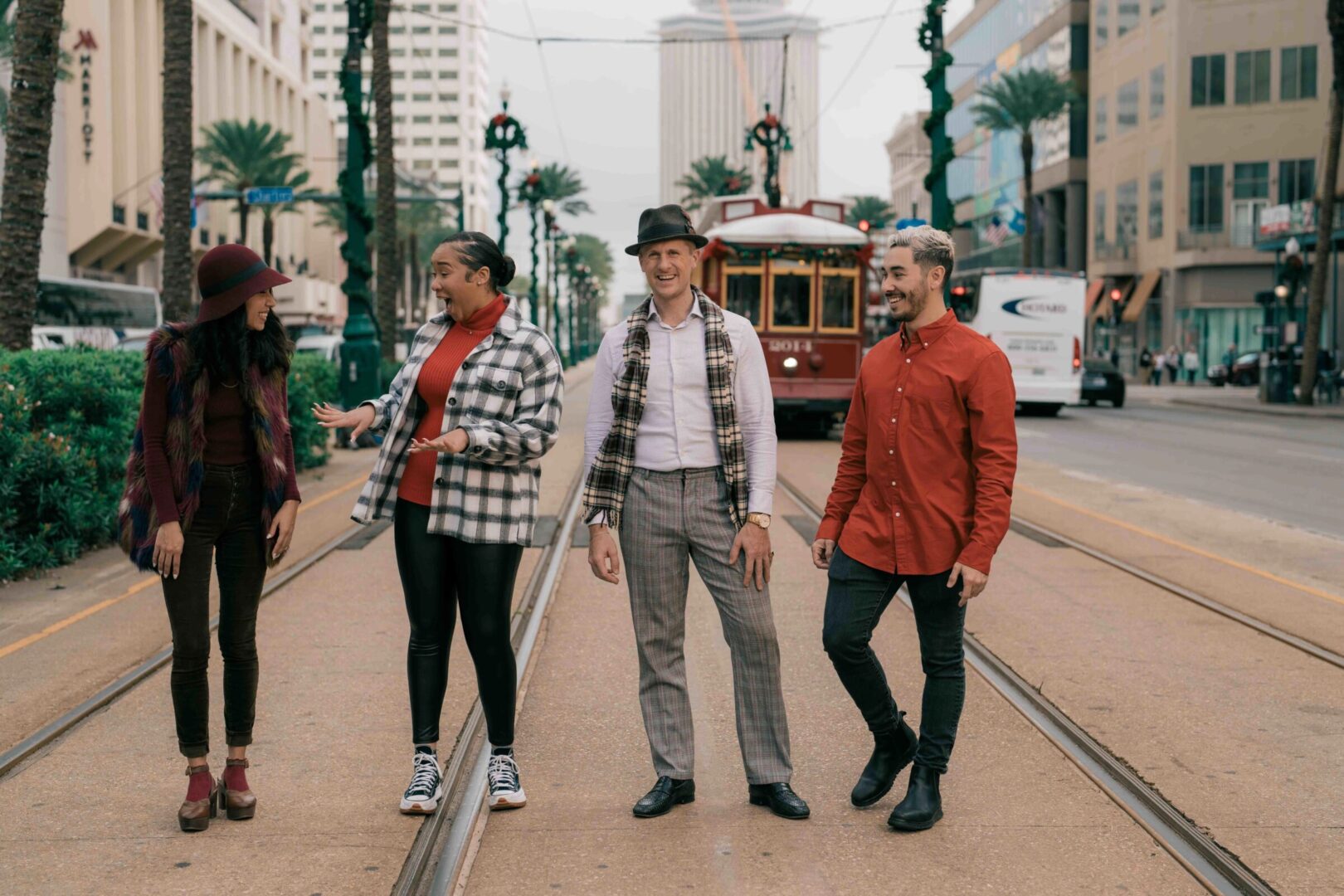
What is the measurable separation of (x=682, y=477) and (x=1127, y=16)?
6669 cm

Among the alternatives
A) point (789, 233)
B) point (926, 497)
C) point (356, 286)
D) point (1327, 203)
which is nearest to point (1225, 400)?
point (1327, 203)

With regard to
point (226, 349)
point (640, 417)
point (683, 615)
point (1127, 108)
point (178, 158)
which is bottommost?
point (683, 615)

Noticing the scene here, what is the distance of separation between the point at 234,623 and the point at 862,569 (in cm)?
198

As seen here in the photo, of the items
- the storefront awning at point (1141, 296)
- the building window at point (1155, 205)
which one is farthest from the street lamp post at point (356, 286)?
the storefront awning at point (1141, 296)

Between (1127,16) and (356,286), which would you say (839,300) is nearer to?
(356,286)

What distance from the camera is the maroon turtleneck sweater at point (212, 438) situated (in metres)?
4.73

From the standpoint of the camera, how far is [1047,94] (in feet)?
208

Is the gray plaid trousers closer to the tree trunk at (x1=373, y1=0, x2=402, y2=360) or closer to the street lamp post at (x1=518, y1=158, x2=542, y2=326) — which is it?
the tree trunk at (x1=373, y1=0, x2=402, y2=360)

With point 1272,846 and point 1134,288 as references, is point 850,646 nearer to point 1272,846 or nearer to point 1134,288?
point 1272,846

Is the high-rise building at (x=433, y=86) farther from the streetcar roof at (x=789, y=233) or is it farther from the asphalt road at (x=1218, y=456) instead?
the streetcar roof at (x=789, y=233)

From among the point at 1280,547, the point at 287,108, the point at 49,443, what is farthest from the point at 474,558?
the point at 287,108

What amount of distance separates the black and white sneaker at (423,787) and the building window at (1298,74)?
2355 inches

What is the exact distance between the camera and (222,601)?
499 centimetres

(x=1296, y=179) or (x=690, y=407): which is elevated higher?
(x=1296, y=179)
